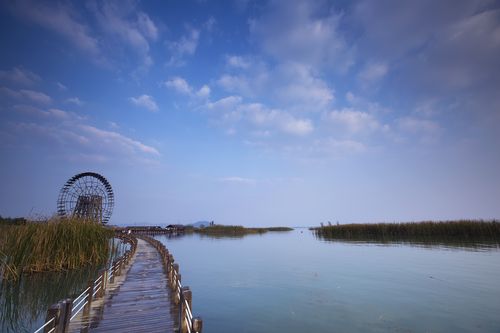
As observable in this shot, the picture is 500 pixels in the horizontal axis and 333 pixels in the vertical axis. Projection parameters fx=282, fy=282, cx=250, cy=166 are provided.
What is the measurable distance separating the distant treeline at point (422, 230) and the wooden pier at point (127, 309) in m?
42.7

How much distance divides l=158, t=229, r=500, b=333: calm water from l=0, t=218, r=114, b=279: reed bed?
7375mm

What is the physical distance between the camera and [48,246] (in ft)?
55.9

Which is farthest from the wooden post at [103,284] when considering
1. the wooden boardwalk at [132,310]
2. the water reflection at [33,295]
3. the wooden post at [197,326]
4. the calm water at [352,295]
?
the wooden post at [197,326]

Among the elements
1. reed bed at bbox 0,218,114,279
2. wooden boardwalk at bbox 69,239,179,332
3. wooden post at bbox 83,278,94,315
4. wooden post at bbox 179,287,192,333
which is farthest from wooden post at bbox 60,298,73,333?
reed bed at bbox 0,218,114,279

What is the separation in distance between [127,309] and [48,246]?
33.8 ft

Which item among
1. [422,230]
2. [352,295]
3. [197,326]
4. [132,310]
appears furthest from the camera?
[422,230]

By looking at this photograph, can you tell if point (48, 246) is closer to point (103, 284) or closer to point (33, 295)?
point (33, 295)

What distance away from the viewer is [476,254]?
1047 inches

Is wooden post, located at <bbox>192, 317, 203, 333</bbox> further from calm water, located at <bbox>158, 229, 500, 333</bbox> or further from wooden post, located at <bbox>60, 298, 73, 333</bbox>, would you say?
calm water, located at <bbox>158, 229, 500, 333</bbox>

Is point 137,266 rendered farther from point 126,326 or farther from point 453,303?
point 453,303

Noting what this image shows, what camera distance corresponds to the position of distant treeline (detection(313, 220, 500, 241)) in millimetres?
38528

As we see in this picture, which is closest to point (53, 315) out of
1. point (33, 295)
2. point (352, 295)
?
point (33, 295)

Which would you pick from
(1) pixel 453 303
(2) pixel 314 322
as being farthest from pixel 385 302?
(2) pixel 314 322

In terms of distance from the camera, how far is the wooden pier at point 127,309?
694cm
